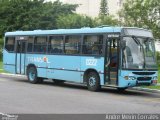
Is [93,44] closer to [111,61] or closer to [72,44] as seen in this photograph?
[111,61]

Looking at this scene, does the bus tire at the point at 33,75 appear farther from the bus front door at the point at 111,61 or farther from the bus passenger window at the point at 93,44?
the bus front door at the point at 111,61

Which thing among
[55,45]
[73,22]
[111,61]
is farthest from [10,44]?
[73,22]

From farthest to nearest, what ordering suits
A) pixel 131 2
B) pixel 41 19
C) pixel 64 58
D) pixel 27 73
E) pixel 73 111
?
pixel 41 19 < pixel 131 2 < pixel 27 73 < pixel 64 58 < pixel 73 111

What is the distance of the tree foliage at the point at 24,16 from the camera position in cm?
5550

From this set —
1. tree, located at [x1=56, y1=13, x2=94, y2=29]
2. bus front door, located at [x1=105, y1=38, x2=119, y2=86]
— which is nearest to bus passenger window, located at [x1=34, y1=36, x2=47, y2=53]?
bus front door, located at [x1=105, y1=38, x2=119, y2=86]

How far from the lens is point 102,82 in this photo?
19781 mm

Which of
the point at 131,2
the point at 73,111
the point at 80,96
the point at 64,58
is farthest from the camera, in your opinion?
the point at 131,2

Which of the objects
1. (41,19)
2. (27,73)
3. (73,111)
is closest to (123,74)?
(73,111)

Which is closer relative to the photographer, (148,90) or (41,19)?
(148,90)

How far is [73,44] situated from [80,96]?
458 centimetres

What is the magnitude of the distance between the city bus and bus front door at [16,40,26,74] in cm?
22

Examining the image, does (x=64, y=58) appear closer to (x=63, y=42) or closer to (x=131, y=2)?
(x=63, y=42)

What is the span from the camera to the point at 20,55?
25859 mm

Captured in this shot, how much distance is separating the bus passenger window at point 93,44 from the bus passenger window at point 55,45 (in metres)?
1.96
